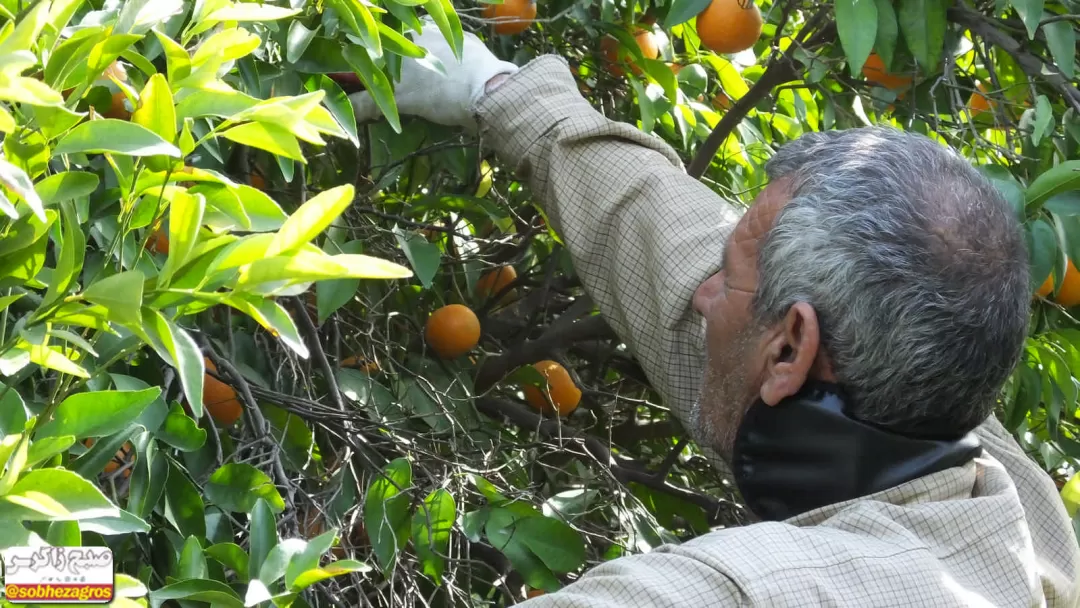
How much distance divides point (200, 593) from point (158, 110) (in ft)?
1.19

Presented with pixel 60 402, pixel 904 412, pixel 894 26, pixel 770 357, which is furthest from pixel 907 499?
pixel 60 402

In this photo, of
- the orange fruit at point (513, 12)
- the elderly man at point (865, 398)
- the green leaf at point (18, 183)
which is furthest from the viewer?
the orange fruit at point (513, 12)

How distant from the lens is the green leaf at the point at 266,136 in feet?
2.44

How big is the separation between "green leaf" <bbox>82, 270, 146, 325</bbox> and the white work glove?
751mm

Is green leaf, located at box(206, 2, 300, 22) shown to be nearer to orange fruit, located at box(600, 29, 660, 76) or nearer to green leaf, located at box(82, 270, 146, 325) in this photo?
green leaf, located at box(82, 270, 146, 325)

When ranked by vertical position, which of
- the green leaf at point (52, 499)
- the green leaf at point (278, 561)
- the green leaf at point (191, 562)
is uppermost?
the green leaf at point (52, 499)

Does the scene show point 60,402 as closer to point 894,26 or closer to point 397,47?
point 397,47

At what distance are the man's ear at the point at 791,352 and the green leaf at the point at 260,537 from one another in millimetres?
460

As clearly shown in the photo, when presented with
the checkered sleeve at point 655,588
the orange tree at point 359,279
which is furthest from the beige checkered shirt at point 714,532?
the orange tree at point 359,279

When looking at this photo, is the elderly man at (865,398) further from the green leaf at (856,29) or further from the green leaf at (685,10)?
the green leaf at (685,10)

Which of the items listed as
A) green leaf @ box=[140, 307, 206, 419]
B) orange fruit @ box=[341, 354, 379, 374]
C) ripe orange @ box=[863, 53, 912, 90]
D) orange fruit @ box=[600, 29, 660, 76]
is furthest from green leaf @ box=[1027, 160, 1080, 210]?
green leaf @ box=[140, 307, 206, 419]

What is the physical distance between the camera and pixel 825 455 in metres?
1.09

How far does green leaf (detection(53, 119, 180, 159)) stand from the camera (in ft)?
2.25

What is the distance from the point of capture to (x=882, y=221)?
107 cm
